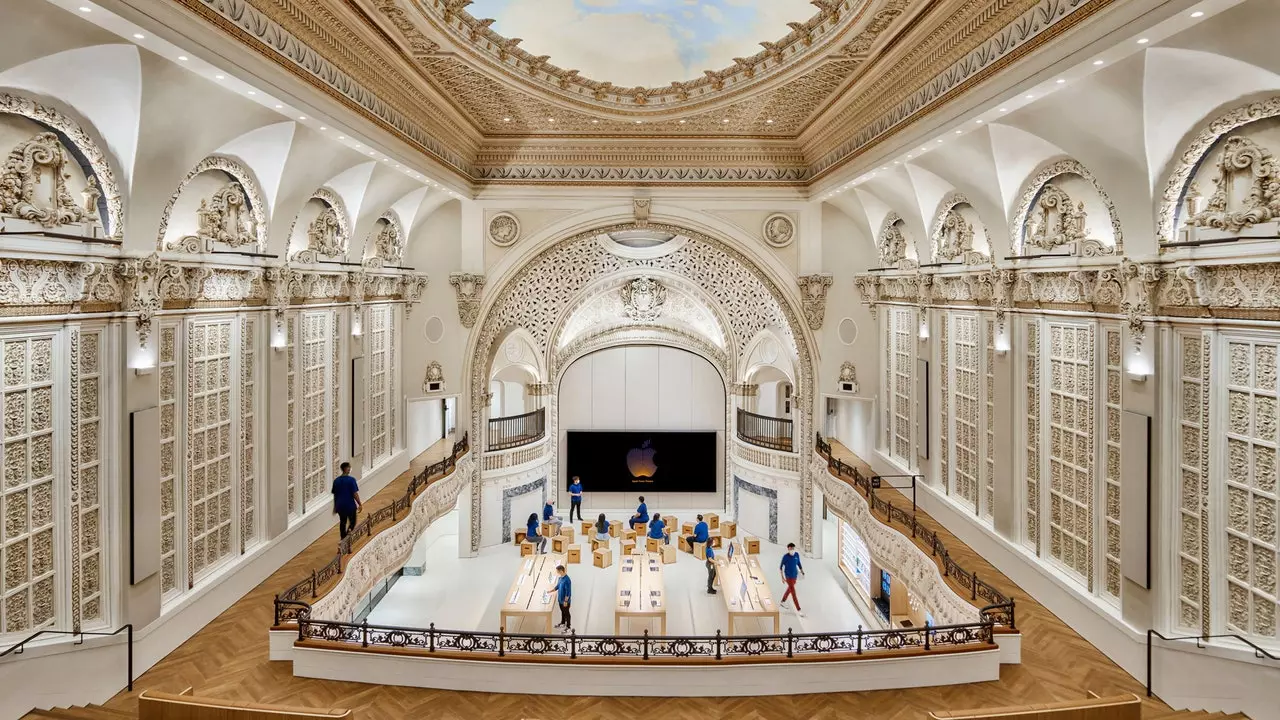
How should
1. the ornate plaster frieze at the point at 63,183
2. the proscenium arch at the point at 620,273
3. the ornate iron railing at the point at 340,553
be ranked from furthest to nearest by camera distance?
the proscenium arch at the point at 620,273
the ornate iron railing at the point at 340,553
the ornate plaster frieze at the point at 63,183

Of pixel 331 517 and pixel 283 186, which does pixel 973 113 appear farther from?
pixel 331 517

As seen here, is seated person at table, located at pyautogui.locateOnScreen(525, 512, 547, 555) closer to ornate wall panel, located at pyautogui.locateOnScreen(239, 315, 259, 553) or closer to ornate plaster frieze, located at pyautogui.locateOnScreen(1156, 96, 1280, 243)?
ornate wall panel, located at pyautogui.locateOnScreen(239, 315, 259, 553)

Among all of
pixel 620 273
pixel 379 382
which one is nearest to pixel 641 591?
pixel 379 382

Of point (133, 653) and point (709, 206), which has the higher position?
point (709, 206)

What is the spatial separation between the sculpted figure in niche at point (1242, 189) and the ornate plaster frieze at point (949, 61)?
1684 millimetres

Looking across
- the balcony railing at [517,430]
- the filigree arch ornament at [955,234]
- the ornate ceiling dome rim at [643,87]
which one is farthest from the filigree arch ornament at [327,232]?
the filigree arch ornament at [955,234]

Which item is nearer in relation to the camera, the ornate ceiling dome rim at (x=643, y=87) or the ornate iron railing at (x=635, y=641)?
the ornate iron railing at (x=635, y=641)

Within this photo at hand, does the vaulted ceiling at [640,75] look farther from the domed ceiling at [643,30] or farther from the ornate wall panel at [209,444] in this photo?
the ornate wall panel at [209,444]

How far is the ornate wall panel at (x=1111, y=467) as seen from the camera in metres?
7.32

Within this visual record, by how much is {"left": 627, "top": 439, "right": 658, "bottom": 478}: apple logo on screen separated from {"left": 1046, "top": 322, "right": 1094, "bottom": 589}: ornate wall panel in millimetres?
12720

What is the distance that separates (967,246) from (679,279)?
9119 mm

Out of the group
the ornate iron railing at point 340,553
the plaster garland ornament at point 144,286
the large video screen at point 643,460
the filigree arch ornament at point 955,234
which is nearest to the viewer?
the plaster garland ornament at point 144,286

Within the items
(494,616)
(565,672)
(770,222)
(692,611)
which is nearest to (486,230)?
(770,222)

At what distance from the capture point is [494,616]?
13086 mm
